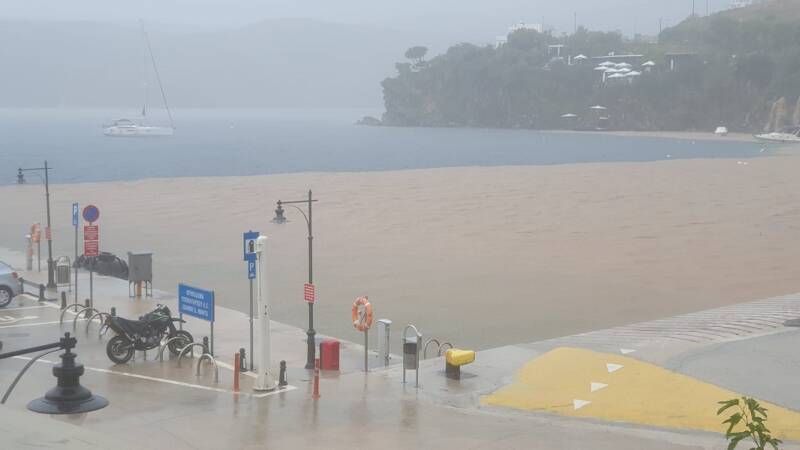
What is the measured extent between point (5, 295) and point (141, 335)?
6.91 metres

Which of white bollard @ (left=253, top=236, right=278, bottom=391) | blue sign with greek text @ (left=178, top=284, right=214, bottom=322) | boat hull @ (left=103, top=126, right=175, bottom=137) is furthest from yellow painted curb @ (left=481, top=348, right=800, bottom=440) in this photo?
boat hull @ (left=103, top=126, right=175, bottom=137)

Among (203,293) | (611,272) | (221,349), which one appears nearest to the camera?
(203,293)

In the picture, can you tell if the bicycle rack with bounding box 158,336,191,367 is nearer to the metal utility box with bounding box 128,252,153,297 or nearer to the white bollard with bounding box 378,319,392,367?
the white bollard with bounding box 378,319,392,367

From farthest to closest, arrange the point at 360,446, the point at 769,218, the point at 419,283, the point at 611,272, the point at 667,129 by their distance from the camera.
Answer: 1. the point at 667,129
2. the point at 769,218
3. the point at 611,272
4. the point at 419,283
5. the point at 360,446

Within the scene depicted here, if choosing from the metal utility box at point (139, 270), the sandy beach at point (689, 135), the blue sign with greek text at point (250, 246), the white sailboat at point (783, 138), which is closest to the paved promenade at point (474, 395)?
the blue sign with greek text at point (250, 246)

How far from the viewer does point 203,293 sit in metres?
18.8

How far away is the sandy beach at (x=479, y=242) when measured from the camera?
27438 mm

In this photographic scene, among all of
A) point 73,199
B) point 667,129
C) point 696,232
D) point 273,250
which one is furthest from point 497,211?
point 667,129

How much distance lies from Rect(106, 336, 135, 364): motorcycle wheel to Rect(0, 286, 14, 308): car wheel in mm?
6734

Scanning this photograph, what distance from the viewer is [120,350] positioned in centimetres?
1827

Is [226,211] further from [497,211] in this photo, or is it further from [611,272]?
[611,272]

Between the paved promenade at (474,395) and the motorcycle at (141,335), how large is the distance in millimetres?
276

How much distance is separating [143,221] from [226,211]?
554 cm

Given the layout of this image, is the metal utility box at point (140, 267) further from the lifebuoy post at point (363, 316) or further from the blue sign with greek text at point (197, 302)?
the lifebuoy post at point (363, 316)
